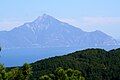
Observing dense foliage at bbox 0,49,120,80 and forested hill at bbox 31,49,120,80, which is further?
forested hill at bbox 31,49,120,80

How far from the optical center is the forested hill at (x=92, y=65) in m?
109

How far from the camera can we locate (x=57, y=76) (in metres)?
27.1

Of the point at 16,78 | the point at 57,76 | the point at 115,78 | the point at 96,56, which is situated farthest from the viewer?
the point at 96,56

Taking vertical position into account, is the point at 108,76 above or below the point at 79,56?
below

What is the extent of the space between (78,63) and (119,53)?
21293 mm

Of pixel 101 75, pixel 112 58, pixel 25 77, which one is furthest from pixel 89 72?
pixel 25 77

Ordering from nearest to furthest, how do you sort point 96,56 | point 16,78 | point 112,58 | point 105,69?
point 16,78, point 105,69, point 112,58, point 96,56

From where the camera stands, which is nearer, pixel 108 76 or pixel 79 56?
pixel 108 76

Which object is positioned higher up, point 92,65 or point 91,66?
point 92,65

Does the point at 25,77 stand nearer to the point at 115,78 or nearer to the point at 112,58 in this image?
the point at 115,78

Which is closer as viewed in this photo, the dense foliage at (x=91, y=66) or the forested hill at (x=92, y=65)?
the dense foliage at (x=91, y=66)

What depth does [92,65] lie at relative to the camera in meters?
122

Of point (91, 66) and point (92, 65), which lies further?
point (92, 65)

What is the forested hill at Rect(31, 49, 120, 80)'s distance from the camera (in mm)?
109450
